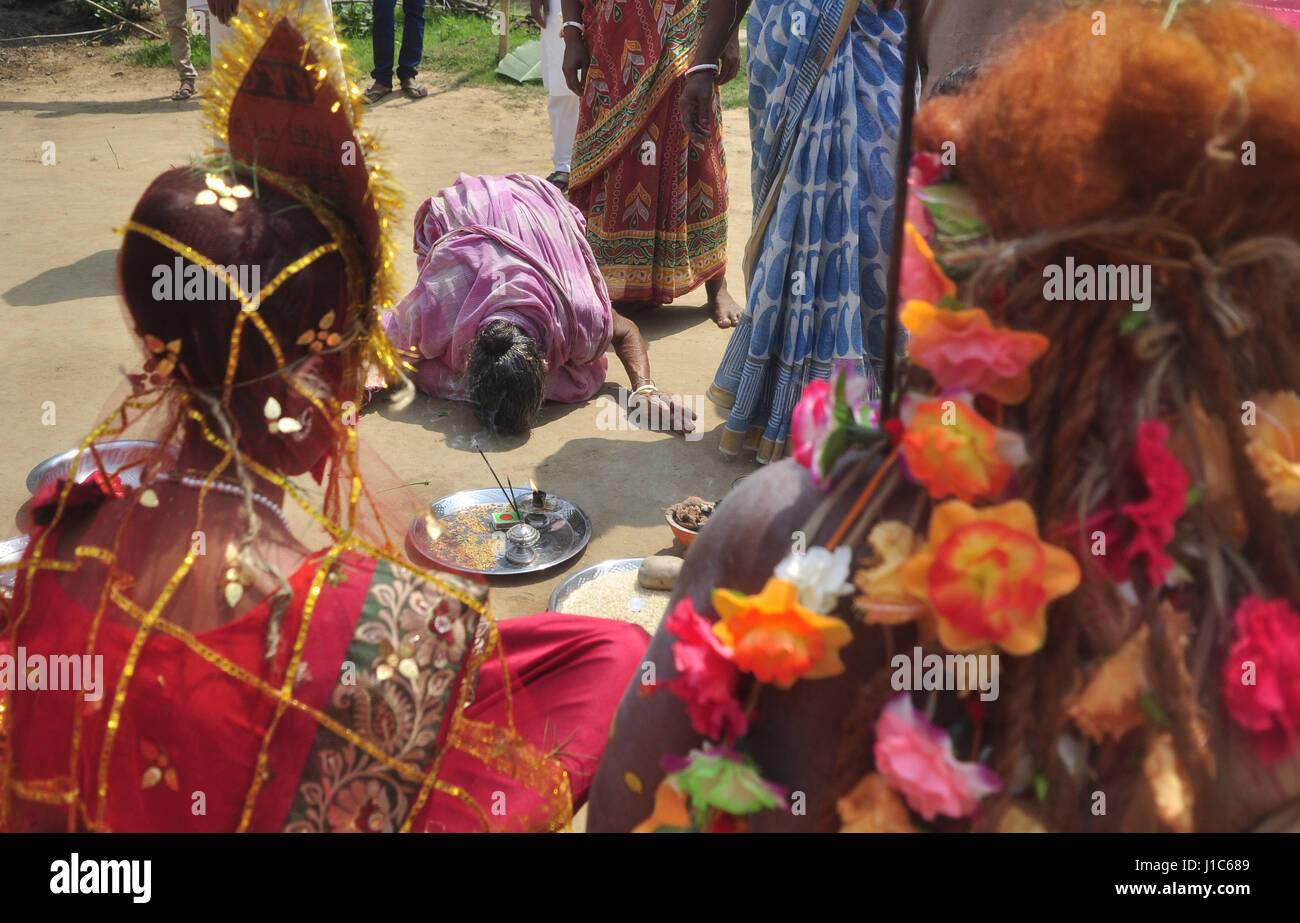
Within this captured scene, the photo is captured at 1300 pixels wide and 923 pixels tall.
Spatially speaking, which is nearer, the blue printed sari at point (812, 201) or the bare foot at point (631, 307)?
the blue printed sari at point (812, 201)

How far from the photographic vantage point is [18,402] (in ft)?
13.8

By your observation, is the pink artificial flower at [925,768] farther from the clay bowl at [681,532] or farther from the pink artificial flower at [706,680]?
the clay bowl at [681,532]

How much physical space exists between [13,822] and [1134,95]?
1.78m

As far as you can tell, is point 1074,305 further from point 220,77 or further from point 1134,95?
point 220,77

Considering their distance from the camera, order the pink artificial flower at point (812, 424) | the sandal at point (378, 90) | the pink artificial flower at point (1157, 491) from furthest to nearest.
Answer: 1. the sandal at point (378, 90)
2. the pink artificial flower at point (812, 424)
3. the pink artificial flower at point (1157, 491)

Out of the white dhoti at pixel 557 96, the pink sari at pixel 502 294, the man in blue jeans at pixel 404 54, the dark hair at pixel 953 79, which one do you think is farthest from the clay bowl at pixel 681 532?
the man in blue jeans at pixel 404 54

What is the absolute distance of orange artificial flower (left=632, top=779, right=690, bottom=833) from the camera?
1.25 meters

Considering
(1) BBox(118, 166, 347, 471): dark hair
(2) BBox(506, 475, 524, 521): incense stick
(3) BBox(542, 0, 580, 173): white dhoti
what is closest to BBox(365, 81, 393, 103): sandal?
(3) BBox(542, 0, 580, 173): white dhoti

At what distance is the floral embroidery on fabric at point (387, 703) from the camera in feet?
4.90

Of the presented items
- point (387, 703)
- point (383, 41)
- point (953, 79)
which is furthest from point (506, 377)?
point (383, 41)

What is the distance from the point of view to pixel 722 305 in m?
5.59

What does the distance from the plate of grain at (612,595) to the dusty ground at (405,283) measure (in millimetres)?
135

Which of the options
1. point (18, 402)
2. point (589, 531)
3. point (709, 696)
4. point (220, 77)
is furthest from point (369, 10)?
point (709, 696)
